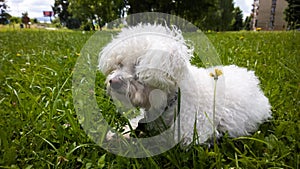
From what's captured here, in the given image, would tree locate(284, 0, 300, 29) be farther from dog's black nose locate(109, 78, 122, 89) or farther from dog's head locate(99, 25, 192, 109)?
dog's black nose locate(109, 78, 122, 89)

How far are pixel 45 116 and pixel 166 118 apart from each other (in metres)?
0.82

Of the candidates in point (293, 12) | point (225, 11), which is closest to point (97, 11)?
point (293, 12)

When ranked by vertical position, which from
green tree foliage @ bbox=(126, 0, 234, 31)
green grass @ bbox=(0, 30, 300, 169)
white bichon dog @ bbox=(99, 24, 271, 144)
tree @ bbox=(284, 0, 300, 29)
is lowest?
green grass @ bbox=(0, 30, 300, 169)

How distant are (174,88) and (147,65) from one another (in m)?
0.23

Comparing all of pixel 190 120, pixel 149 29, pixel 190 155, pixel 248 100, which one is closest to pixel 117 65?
pixel 149 29

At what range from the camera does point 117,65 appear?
66.4 inches

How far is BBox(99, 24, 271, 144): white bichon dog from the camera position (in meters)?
1.55

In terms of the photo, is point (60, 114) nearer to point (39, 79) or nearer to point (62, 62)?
point (39, 79)

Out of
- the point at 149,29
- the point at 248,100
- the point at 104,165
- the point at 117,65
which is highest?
the point at 149,29

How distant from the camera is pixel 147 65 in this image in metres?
1.51

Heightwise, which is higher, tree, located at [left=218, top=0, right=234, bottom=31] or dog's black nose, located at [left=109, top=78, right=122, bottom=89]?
tree, located at [left=218, top=0, right=234, bottom=31]

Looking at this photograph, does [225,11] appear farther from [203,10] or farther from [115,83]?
[115,83]

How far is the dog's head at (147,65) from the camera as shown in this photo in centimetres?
153

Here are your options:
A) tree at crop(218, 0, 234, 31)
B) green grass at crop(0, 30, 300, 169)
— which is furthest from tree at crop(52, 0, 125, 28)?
tree at crop(218, 0, 234, 31)
